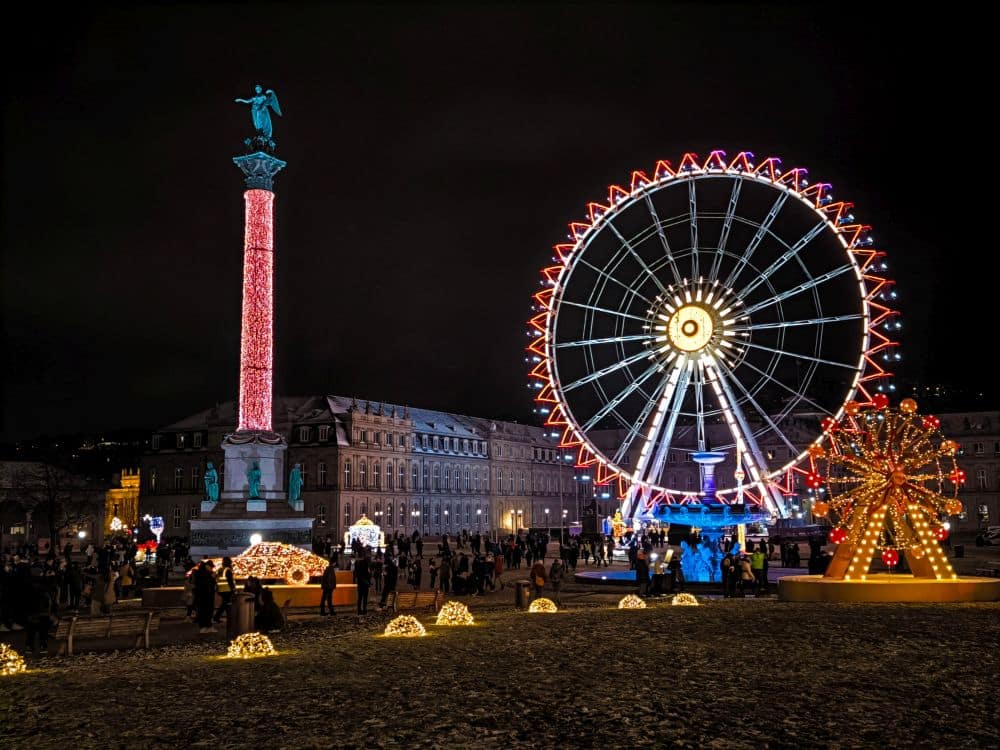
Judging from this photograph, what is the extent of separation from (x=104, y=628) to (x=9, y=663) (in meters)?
4.57

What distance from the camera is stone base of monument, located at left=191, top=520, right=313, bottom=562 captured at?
52.8 metres

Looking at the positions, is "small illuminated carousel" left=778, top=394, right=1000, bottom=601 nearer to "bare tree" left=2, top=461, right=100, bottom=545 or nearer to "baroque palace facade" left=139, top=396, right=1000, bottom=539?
"baroque palace facade" left=139, top=396, right=1000, bottom=539

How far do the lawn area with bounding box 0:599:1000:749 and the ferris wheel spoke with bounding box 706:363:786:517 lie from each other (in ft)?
69.8

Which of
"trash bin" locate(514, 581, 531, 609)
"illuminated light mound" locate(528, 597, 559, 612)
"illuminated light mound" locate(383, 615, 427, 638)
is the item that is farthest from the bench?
"trash bin" locate(514, 581, 531, 609)

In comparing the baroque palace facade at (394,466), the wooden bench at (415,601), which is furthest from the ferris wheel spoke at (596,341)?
the baroque palace facade at (394,466)

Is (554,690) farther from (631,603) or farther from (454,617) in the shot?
(631,603)

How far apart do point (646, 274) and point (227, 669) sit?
3123cm

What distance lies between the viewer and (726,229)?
42.8m

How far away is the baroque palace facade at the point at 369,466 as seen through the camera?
97.0 metres

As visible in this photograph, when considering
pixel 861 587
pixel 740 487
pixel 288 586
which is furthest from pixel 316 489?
pixel 861 587

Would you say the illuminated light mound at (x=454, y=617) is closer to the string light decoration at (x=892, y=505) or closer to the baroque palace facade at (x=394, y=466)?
the string light decoration at (x=892, y=505)

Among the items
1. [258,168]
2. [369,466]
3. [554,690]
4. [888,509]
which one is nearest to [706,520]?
[888,509]

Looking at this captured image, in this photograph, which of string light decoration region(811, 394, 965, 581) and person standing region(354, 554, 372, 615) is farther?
person standing region(354, 554, 372, 615)

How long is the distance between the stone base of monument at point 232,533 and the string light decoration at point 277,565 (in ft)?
70.5
